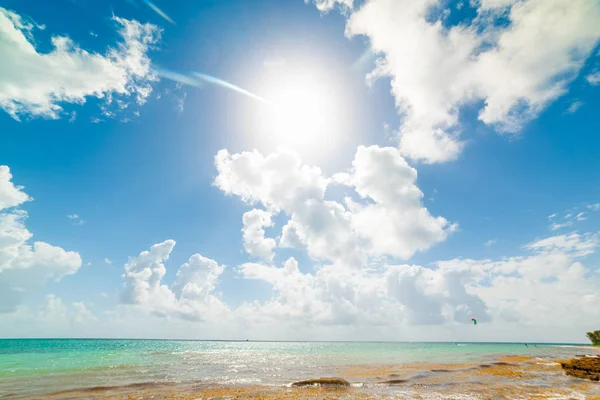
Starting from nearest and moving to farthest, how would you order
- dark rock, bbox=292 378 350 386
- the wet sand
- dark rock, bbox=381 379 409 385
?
the wet sand
dark rock, bbox=292 378 350 386
dark rock, bbox=381 379 409 385

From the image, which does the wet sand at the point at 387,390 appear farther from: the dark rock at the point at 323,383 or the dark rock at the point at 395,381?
the dark rock at the point at 323,383

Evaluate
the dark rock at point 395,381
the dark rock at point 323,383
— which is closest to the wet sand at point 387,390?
the dark rock at point 395,381

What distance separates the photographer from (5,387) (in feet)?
117

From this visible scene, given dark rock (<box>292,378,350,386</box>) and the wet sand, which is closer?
the wet sand

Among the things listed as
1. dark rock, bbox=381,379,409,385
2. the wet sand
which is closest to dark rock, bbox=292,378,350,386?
the wet sand

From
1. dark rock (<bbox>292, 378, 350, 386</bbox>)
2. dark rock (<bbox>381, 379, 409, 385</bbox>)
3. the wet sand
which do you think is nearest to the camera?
the wet sand

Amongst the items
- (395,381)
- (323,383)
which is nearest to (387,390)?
(395,381)

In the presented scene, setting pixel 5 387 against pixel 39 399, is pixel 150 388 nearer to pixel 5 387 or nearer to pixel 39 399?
pixel 39 399

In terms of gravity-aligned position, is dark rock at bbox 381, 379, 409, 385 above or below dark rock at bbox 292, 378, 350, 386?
below

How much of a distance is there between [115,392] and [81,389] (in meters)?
5.34

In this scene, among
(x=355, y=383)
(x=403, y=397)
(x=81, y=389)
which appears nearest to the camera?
(x=403, y=397)

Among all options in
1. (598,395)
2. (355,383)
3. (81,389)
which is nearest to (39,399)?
(81,389)

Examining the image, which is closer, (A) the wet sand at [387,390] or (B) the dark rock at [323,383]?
(A) the wet sand at [387,390]

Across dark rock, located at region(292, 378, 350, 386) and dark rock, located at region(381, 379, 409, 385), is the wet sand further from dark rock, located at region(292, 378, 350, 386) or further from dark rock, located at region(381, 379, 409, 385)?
dark rock, located at region(292, 378, 350, 386)
